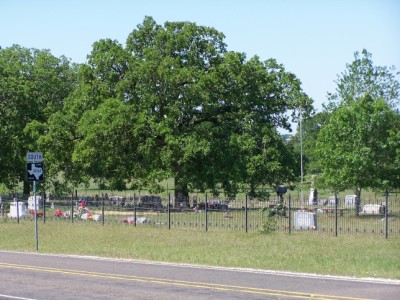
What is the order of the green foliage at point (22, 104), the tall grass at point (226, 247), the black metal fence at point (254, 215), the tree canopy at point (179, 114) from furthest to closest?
the green foliage at point (22, 104)
the tree canopy at point (179, 114)
the black metal fence at point (254, 215)
the tall grass at point (226, 247)

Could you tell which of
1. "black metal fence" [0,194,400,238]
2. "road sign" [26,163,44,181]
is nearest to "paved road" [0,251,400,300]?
"road sign" [26,163,44,181]

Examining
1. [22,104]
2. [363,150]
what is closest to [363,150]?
[363,150]

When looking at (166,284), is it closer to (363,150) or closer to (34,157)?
(34,157)

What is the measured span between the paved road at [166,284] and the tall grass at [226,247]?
1.50 m

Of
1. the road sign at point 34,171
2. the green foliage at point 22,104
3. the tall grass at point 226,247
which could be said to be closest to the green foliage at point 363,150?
the tall grass at point 226,247

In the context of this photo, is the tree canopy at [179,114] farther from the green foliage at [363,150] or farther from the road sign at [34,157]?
the road sign at [34,157]

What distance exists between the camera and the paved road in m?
14.5

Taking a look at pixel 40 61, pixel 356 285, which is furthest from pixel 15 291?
pixel 40 61

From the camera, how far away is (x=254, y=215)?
30062mm

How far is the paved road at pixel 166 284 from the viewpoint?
14492 mm

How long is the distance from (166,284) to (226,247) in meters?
8.38

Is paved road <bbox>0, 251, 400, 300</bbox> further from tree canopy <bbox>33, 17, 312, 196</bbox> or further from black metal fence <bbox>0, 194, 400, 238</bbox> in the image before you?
tree canopy <bbox>33, 17, 312, 196</bbox>

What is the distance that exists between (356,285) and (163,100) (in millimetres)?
29497

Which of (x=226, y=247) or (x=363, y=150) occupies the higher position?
(x=363, y=150)
